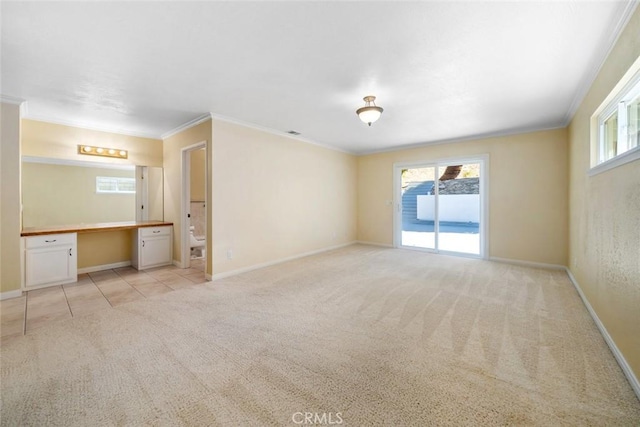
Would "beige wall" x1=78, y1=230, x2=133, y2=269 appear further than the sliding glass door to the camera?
No

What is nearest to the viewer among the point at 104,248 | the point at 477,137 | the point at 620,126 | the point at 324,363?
the point at 324,363

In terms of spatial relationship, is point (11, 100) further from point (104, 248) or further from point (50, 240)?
point (104, 248)

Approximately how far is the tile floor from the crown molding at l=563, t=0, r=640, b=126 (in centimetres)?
501

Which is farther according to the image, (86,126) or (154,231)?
(154,231)

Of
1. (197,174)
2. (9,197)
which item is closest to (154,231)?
(197,174)

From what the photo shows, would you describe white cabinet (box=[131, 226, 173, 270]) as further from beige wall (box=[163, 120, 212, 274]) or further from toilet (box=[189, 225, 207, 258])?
toilet (box=[189, 225, 207, 258])

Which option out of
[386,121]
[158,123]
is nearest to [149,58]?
[158,123]

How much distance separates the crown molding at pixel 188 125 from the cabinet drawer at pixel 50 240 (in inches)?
86.6

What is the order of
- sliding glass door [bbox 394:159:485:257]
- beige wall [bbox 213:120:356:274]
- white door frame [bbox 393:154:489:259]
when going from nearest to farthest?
beige wall [bbox 213:120:356:274] < white door frame [bbox 393:154:489:259] < sliding glass door [bbox 394:159:485:257]

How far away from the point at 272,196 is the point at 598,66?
4.36 metres

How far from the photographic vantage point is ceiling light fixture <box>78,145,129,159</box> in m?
4.23

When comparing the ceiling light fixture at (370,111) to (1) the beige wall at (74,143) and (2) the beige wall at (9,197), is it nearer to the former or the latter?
(1) the beige wall at (74,143)

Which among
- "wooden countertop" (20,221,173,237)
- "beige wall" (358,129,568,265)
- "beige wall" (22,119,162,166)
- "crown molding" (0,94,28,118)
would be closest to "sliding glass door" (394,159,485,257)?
"beige wall" (358,129,568,265)

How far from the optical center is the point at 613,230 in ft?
6.99
